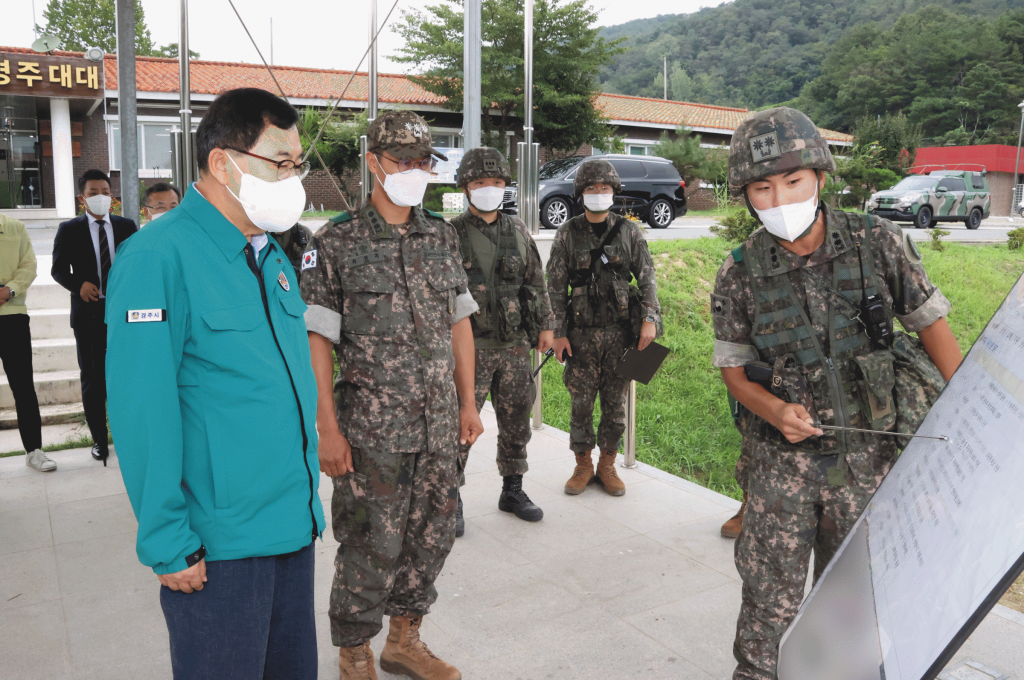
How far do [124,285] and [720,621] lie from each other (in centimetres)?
252

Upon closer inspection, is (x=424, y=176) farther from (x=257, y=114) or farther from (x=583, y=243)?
(x=583, y=243)

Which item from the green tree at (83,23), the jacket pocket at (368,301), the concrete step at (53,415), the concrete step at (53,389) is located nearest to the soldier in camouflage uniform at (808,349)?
the jacket pocket at (368,301)

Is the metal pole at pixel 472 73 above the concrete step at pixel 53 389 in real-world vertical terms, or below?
above

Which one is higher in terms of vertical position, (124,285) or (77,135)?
(77,135)

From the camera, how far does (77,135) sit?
2155 cm

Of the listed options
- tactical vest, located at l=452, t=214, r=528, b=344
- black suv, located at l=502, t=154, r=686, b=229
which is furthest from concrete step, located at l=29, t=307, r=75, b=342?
black suv, located at l=502, t=154, r=686, b=229

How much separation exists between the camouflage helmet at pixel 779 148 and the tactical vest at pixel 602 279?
220 cm

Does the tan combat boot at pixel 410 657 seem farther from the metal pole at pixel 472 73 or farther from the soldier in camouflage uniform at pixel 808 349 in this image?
the metal pole at pixel 472 73

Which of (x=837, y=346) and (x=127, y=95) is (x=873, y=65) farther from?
(x=837, y=346)

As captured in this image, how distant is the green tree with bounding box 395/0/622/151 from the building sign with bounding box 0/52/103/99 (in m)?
8.02

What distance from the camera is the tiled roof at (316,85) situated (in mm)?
21469

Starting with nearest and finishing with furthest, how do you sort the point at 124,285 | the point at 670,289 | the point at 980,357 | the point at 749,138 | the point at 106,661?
the point at 980,357, the point at 124,285, the point at 749,138, the point at 106,661, the point at 670,289

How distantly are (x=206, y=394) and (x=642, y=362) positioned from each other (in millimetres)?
3097

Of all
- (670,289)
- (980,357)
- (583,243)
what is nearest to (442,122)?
(670,289)
